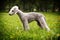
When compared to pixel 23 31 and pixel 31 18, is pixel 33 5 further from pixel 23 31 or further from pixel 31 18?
pixel 23 31

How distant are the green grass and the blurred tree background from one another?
7cm

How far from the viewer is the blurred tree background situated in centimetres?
223

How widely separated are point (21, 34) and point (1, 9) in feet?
1.22

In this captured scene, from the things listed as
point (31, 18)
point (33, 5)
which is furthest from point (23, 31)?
point (33, 5)

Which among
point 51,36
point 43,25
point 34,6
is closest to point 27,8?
point 34,6

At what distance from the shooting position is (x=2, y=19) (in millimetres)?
2209

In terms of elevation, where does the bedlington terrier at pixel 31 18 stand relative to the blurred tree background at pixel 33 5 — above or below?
below

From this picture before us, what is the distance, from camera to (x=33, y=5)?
2271 millimetres

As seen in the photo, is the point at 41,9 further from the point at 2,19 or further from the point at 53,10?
the point at 2,19

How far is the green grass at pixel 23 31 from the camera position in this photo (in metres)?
2.19

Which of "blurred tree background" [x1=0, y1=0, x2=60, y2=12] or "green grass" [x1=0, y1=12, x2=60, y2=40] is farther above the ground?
"blurred tree background" [x1=0, y1=0, x2=60, y2=12]

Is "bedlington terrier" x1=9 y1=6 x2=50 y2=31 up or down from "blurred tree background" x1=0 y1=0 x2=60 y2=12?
down

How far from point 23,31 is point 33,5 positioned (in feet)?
1.08

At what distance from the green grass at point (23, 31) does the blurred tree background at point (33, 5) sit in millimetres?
74
